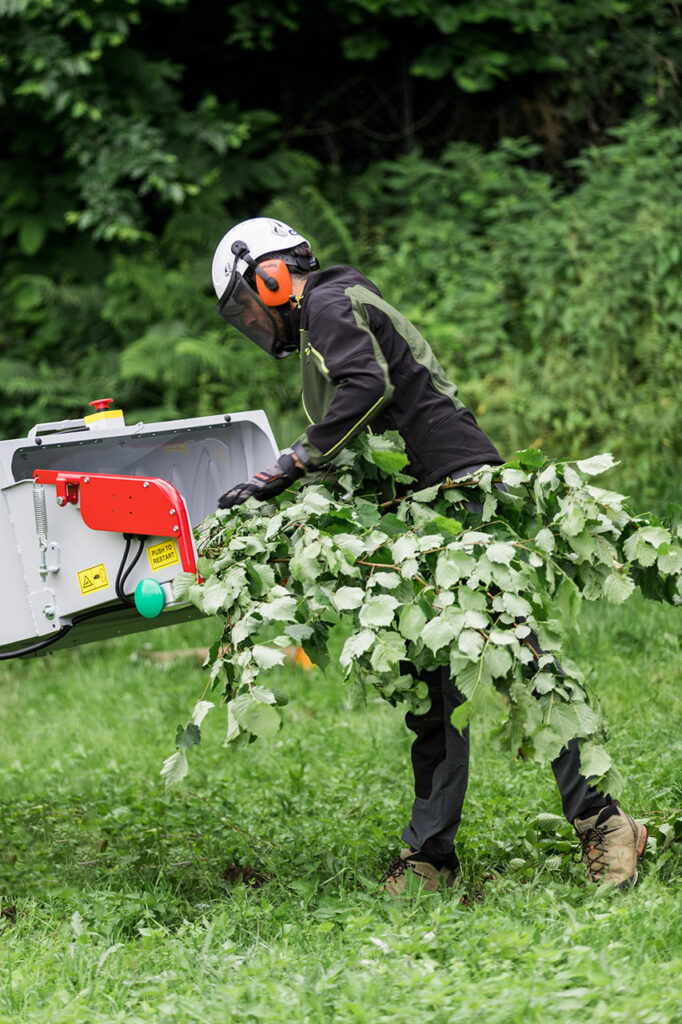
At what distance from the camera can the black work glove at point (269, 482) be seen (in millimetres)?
3350

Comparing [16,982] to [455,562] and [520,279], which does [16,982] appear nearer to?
[455,562]

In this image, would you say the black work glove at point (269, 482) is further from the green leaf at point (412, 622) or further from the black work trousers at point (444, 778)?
the black work trousers at point (444, 778)

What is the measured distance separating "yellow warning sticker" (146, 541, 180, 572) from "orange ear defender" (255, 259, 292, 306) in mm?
865

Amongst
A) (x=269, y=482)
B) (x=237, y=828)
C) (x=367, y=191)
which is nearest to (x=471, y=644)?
(x=269, y=482)

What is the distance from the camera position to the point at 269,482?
3.35m

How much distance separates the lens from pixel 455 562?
3066 mm

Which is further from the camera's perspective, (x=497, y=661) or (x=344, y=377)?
(x=344, y=377)

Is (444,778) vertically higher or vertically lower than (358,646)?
lower

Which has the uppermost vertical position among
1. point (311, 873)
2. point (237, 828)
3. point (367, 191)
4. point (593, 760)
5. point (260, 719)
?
point (367, 191)

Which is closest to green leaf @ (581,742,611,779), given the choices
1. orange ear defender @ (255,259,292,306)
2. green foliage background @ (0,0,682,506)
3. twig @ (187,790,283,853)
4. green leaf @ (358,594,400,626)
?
green leaf @ (358,594,400,626)

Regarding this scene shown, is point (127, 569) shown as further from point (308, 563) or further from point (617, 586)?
point (617, 586)

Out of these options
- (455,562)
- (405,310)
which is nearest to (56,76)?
(405,310)

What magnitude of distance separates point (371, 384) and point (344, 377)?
0.09 metres

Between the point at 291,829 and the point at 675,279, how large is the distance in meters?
5.07
